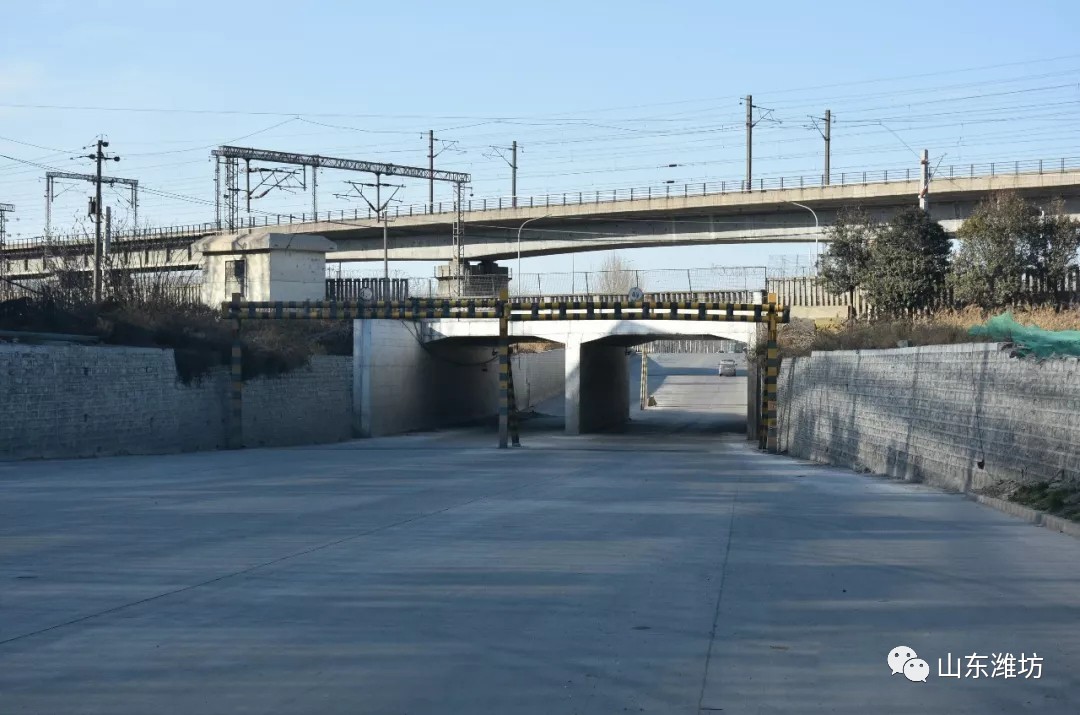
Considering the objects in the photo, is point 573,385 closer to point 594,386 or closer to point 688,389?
point 594,386

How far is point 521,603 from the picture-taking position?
28.7 feet

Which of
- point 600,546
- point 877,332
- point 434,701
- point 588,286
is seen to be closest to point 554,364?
point 588,286

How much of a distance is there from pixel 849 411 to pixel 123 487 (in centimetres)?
1553

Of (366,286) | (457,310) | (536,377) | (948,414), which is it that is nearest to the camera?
(948,414)

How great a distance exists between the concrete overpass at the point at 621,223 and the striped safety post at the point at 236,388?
36.8 ft

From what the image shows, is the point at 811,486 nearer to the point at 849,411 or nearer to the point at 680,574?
the point at 849,411

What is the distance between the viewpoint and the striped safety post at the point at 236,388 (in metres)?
36.9

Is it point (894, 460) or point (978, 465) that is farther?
point (894, 460)

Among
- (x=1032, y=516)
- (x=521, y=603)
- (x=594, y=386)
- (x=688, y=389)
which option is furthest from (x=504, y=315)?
(x=688, y=389)

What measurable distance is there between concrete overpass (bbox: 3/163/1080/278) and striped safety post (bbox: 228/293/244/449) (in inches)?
→ 441

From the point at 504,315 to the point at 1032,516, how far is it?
2253cm

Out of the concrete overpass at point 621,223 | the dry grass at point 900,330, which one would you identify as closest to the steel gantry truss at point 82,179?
the concrete overpass at point 621,223

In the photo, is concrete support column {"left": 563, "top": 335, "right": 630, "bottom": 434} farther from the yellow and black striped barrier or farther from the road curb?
the road curb

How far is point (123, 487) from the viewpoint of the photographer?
18922 mm
